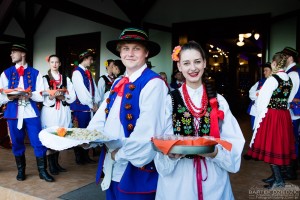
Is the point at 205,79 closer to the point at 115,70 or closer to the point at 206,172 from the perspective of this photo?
the point at 206,172

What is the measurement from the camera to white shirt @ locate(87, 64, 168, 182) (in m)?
1.48

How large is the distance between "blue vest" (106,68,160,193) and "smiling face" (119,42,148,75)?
3.7 inches

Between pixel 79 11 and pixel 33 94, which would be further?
pixel 79 11

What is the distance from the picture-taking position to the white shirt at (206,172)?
1.48m

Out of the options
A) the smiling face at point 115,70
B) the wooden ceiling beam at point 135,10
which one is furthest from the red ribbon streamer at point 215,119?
the wooden ceiling beam at point 135,10

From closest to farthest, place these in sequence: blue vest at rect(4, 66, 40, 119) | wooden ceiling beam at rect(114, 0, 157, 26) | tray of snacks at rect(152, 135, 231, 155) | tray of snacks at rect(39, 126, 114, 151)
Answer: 1. tray of snacks at rect(152, 135, 231, 155)
2. tray of snacks at rect(39, 126, 114, 151)
3. blue vest at rect(4, 66, 40, 119)
4. wooden ceiling beam at rect(114, 0, 157, 26)

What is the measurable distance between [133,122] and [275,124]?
7.69 ft

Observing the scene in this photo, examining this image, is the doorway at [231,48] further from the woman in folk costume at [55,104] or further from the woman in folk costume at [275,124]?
the woman in folk costume at [55,104]

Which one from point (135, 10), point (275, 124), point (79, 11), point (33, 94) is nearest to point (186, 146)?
point (275, 124)

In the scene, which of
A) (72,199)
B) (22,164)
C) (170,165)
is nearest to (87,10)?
(22,164)

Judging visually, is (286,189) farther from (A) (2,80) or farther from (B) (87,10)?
(B) (87,10)

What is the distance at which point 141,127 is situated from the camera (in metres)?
1.52

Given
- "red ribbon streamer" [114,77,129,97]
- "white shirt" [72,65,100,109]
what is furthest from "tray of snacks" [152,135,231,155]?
"white shirt" [72,65,100,109]

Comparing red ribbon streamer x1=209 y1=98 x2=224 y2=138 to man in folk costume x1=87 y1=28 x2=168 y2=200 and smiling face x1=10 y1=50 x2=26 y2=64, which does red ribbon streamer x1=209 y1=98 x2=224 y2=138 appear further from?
smiling face x1=10 y1=50 x2=26 y2=64
